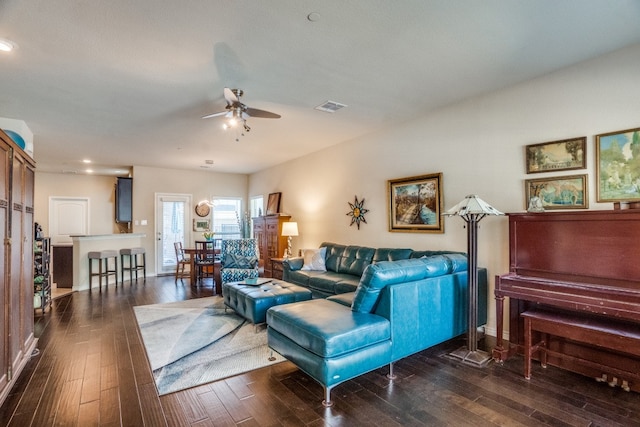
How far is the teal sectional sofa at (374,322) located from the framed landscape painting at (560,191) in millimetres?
1074

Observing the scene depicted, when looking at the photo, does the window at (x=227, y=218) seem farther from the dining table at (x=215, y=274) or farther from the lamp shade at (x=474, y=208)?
the lamp shade at (x=474, y=208)

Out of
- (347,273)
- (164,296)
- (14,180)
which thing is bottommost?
(164,296)

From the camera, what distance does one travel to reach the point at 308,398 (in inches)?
93.2

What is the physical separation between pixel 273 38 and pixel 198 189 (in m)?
6.99

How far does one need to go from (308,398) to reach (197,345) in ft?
5.12

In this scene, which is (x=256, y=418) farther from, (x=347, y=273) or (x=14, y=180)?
(x=347, y=273)

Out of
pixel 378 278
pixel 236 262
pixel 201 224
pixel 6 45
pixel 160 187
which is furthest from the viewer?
pixel 201 224

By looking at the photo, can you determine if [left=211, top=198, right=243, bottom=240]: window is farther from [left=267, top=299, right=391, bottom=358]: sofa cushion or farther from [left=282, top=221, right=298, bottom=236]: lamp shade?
[left=267, top=299, right=391, bottom=358]: sofa cushion

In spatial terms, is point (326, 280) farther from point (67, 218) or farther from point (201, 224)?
point (67, 218)

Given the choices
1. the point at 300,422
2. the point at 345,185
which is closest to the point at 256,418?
the point at 300,422

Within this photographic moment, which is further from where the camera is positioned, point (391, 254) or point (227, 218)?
point (227, 218)

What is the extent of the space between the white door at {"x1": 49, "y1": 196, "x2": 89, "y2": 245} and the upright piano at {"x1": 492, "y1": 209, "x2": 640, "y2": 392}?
34.5 ft

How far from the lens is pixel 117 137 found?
5.34 m

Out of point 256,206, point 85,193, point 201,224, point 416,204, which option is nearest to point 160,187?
point 201,224
